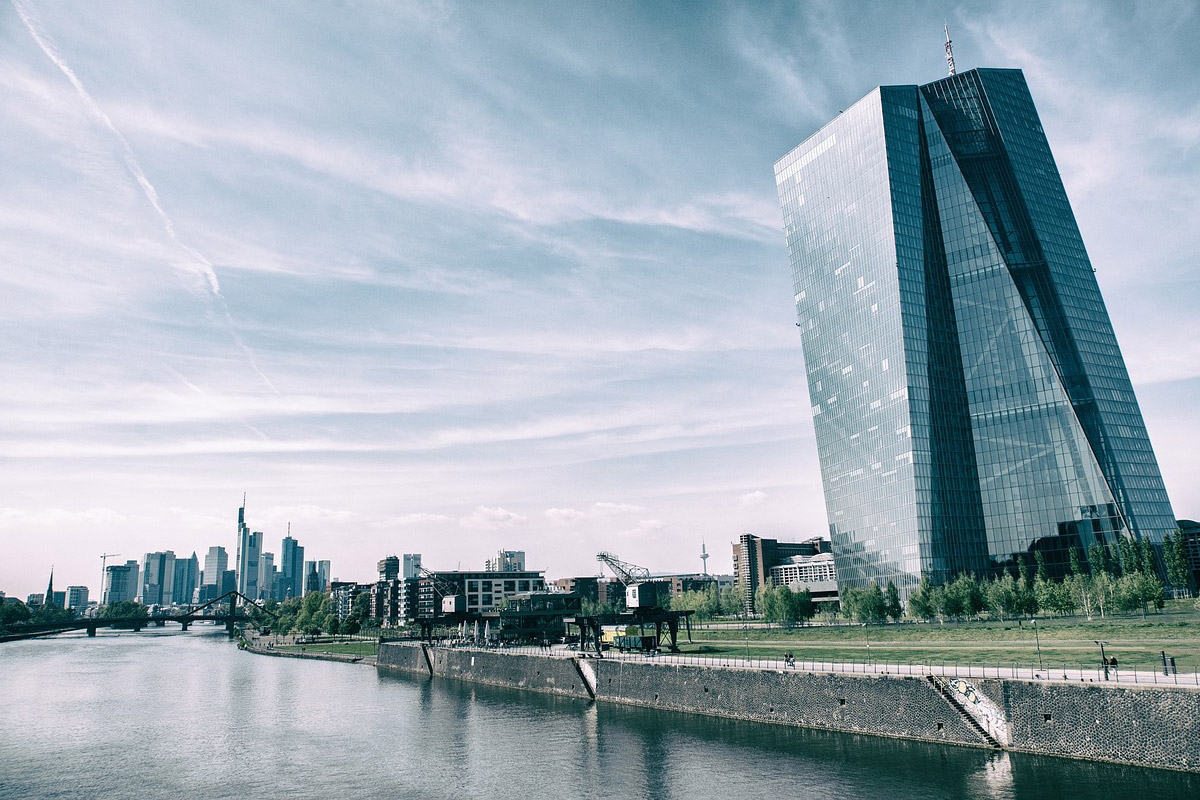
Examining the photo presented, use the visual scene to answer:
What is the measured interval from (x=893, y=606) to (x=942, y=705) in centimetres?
10323

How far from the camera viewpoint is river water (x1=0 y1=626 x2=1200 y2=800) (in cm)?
5884

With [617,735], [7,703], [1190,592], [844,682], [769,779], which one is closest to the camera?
[769,779]

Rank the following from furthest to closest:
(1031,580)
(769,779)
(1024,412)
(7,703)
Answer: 1. (1024,412)
2. (1031,580)
3. (7,703)
4. (769,779)

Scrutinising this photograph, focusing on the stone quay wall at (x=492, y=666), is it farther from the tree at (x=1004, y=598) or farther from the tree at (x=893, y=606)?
the tree at (x=1004, y=598)

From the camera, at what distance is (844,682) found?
256 ft

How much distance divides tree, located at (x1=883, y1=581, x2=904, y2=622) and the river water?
3322 inches

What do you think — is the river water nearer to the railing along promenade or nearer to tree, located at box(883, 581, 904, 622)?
the railing along promenade

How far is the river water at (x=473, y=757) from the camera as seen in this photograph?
58.8 metres

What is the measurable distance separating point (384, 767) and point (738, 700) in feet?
126

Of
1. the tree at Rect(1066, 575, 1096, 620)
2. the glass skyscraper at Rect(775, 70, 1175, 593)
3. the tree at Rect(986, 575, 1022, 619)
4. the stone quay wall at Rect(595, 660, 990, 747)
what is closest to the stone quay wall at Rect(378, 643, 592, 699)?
the stone quay wall at Rect(595, 660, 990, 747)

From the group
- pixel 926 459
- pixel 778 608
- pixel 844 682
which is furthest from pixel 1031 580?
pixel 844 682

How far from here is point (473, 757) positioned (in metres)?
75.2

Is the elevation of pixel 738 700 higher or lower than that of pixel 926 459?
lower

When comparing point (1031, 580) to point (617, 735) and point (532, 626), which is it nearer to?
point (532, 626)
